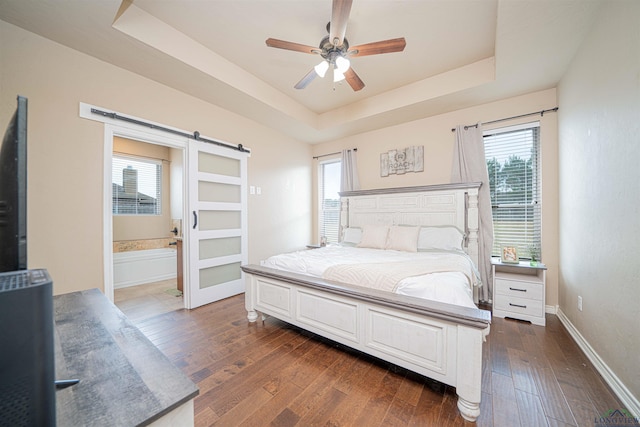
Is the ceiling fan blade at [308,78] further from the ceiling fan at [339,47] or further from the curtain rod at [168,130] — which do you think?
the curtain rod at [168,130]

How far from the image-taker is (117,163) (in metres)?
4.34

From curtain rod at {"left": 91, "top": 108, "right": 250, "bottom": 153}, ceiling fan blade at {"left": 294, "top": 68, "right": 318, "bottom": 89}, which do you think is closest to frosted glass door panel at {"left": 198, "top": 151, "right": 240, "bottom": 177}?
curtain rod at {"left": 91, "top": 108, "right": 250, "bottom": 153}

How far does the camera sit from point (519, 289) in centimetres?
262

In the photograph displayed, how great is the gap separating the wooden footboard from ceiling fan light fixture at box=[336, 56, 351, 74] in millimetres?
1963

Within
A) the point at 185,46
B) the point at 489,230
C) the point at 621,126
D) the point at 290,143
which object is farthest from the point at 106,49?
the point at 489,230

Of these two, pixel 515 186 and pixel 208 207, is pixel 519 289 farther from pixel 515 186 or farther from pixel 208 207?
pixel 208 207

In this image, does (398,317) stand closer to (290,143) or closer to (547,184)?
(547,184)

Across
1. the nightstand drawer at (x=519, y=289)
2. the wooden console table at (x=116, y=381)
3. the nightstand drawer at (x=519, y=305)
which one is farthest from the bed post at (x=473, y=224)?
the wooden console table at (x=116, y=381)

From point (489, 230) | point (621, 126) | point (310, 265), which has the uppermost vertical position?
point (621, 126)

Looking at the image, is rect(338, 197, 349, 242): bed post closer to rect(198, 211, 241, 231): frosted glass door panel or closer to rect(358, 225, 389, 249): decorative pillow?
rect(358, 225, 389, 249): decorative pillow

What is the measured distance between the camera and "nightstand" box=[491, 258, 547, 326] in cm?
254

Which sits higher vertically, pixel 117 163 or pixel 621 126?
pixel 117 163

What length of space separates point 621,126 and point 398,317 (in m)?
1.90

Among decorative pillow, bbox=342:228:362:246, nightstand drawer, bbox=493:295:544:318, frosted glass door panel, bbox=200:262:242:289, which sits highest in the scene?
decorative pillow, bbox=342:228:362:246
